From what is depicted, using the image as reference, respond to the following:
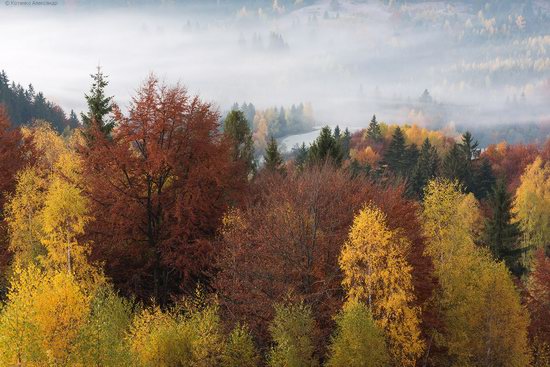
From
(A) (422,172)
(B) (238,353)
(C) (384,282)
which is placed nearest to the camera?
(B) (238,353)

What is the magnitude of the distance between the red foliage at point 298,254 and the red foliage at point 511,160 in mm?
92947

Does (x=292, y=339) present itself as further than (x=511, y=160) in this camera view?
No

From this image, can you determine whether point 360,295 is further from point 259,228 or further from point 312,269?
point 259,228

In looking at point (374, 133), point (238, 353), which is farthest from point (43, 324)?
point (374, 133)

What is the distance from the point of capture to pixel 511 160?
5438 inches

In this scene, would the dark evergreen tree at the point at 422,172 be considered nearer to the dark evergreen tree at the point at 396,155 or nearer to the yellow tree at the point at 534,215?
the dark evergreen tree at the point at 396,155

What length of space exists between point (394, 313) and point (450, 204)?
1391 cm

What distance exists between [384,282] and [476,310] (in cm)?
1240

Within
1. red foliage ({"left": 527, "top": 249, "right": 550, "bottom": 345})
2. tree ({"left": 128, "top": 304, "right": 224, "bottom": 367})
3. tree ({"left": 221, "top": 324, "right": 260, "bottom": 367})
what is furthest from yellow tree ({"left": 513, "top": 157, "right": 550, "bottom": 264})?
tree ({"left": 128, "top": 304, "right": 224, "bottom": 367})

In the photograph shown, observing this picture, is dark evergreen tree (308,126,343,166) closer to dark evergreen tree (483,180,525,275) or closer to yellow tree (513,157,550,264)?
dark evergreen tree (483,180,525,275)

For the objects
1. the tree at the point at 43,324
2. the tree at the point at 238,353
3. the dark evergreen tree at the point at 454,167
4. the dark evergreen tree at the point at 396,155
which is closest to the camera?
the tree at the point at 43,324

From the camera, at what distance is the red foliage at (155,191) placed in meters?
38.5

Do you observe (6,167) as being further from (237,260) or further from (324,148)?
(324,148)

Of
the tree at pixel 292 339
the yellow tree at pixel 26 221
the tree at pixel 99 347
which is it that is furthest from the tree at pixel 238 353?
the yellow tree at pixel 26 221
